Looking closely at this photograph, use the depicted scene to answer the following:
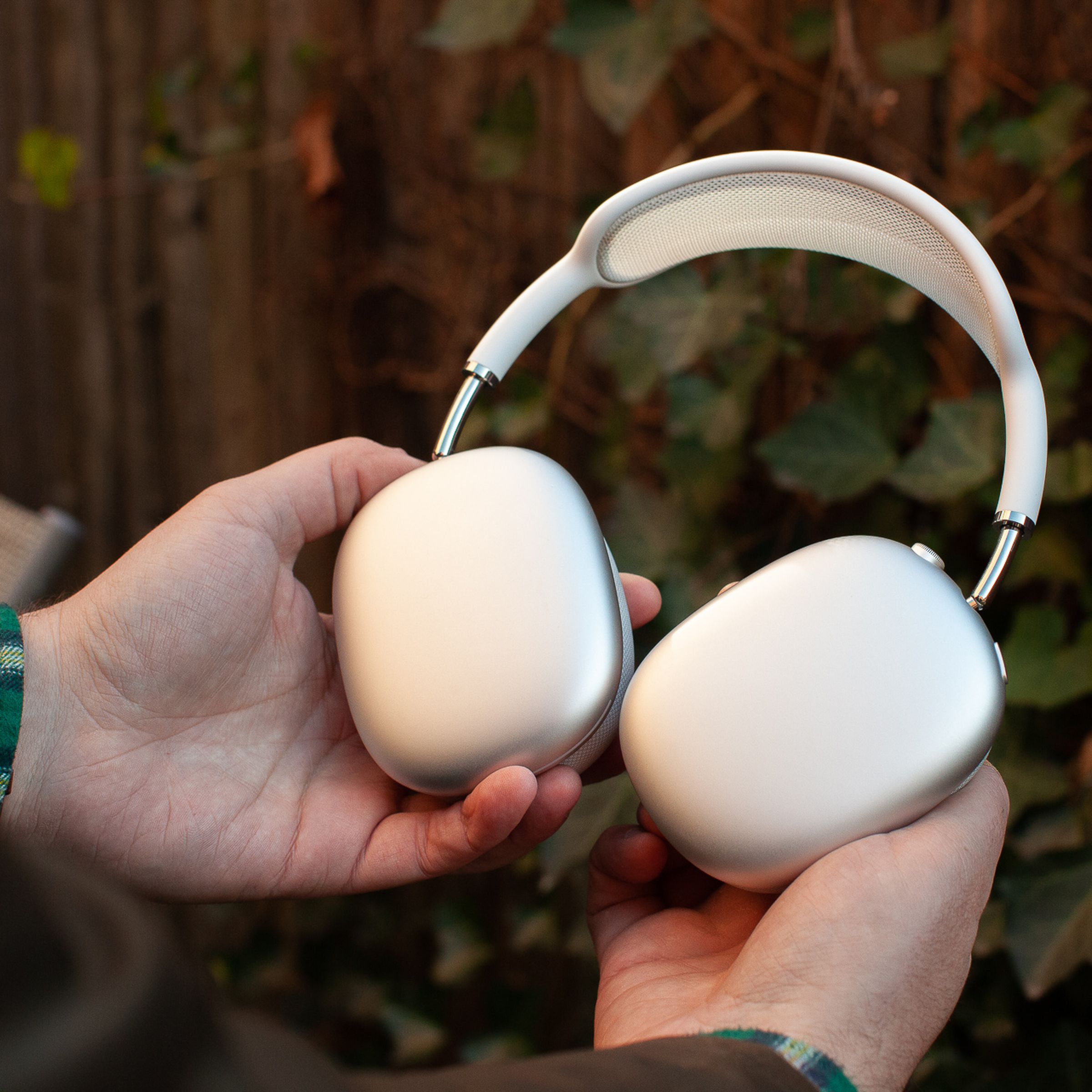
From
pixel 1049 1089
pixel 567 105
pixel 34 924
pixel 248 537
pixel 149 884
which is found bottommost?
pixel 1049 1089

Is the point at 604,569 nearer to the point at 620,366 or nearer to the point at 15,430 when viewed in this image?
the point at 620,366

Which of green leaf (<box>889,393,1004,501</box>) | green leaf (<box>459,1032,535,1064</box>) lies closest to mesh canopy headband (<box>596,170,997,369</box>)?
green leaf (<box>889,393,1004,501</box>)

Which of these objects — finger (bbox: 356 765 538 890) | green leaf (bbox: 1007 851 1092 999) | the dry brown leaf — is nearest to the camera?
finger (bbox: 356 765 538 890)

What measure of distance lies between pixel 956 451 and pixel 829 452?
0.13 meters

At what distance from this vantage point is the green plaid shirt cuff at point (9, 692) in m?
0.61

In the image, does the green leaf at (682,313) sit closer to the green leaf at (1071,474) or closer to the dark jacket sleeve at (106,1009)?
the green leaf at (1071,474)

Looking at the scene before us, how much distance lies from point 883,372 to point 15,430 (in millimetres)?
2066

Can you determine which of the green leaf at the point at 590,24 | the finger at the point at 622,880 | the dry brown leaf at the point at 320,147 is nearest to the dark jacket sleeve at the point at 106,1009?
the finger at the point at 622,880

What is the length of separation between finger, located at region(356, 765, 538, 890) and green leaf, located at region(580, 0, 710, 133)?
0.75 metres

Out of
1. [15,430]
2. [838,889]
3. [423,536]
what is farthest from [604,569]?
[15,430]

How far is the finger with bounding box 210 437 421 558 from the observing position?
0.74 metres

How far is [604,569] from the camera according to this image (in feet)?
2.02

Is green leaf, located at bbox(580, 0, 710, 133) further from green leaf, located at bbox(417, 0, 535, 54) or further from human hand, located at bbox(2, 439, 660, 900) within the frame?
human hand, located at bbox(2, 439, 660, 900)

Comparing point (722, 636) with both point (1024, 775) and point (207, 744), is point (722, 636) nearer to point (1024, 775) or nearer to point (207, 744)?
point (207, 744)
